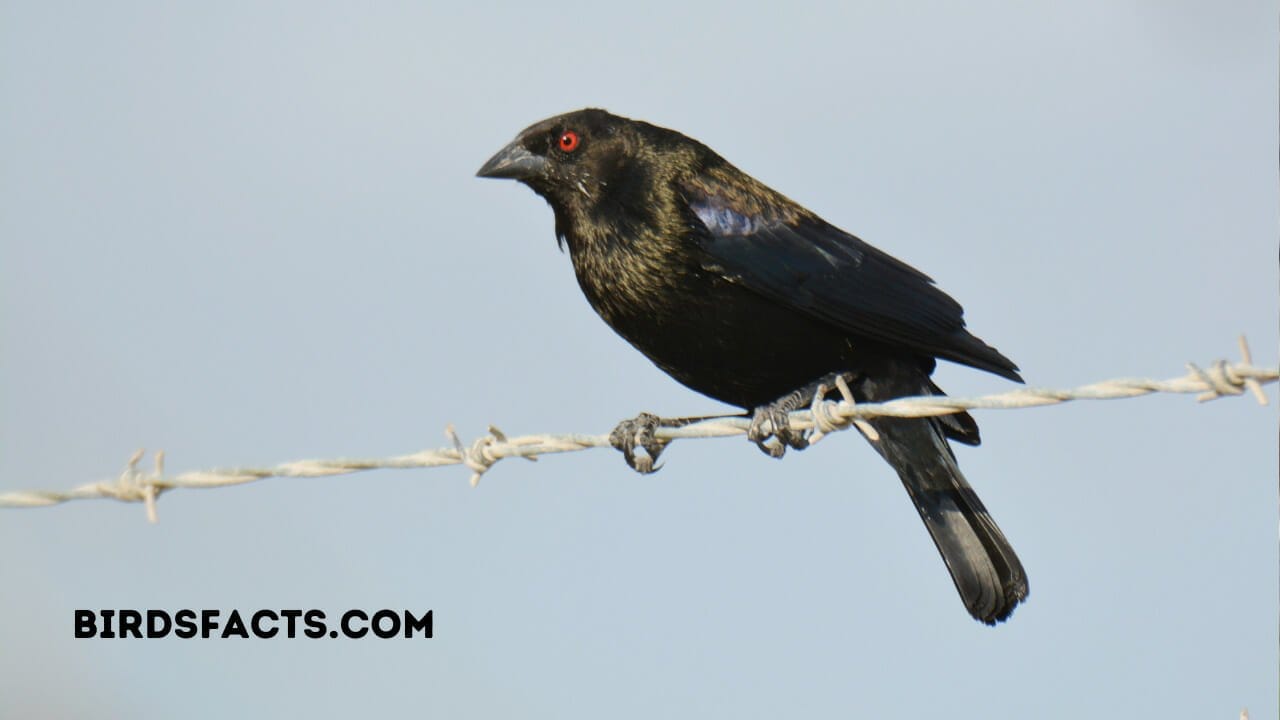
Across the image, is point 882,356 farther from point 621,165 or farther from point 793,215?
point 621,165

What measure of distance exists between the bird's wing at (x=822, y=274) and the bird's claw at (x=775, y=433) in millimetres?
434

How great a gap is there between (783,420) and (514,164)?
1738 mm

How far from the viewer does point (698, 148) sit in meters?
5.91

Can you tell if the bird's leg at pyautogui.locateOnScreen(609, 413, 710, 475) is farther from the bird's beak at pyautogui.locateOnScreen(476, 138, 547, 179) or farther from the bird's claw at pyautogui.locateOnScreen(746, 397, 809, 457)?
the bird's beak at pyautogui.locateOnScreen(476, 138, 547, 179)

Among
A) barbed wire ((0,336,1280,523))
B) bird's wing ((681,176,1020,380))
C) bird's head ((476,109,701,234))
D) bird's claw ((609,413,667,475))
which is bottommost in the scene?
barbed wire ((0,336,1280,523))

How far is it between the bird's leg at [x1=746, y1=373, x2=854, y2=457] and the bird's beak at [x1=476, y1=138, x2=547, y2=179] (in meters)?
1.29

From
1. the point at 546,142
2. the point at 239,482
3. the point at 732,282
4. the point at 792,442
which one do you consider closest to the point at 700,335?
the point at 732,282

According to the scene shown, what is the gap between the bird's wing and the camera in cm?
530

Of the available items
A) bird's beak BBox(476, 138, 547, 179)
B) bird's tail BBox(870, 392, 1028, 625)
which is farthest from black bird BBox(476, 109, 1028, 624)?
bird's beak BBox(476, 138, 547, 179)

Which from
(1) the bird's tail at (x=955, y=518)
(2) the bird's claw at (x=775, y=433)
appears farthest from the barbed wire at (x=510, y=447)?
(1) the bird's tail at (x=955, y=518)

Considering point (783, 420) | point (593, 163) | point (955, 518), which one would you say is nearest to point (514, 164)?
point (593, 163)

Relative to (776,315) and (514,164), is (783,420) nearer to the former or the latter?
(776,315)

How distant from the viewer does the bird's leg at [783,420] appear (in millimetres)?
4836

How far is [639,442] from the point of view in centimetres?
513
